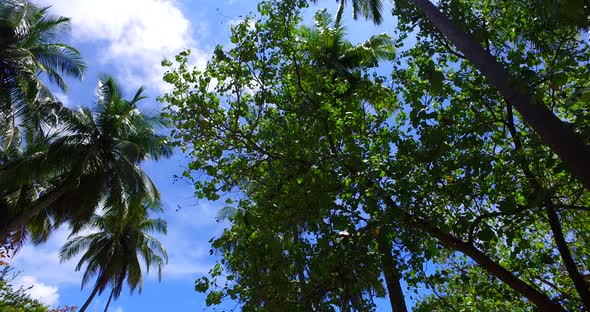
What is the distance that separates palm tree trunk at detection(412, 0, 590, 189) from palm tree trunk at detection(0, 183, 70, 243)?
1623cm

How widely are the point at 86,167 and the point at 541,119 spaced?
16998 millimetres

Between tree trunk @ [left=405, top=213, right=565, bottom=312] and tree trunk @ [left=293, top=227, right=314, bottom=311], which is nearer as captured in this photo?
tree trunk @ [left=405, top=213, right=565, bottom=312]

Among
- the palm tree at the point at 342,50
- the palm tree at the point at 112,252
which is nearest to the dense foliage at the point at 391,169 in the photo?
the palm tree at the point at 342,50

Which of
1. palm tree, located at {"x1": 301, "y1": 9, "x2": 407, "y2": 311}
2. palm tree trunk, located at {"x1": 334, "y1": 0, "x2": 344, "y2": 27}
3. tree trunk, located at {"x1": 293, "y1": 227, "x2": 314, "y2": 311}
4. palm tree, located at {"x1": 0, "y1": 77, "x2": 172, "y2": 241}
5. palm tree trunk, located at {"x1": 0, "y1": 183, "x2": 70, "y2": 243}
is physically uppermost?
palm tree trunk, located at {"x1": 334, "y1": 0, "x2": 344, "y2": 27}

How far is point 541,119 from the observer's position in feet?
13.8

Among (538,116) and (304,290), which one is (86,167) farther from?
(538,116)

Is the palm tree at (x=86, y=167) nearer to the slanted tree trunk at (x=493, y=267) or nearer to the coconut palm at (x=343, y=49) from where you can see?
the coconut palm at (x=343, y=49)

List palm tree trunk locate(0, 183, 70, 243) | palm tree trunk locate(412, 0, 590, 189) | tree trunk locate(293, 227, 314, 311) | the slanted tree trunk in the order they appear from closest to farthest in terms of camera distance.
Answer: palm tree trunk locate(412, 0, 590, 189)
the slanted tree trunk
tree trunk locate(293, 227, 314, 311)
palm tree trunk locate(0, 183, 70, 243)

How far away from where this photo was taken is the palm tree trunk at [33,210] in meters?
15.6

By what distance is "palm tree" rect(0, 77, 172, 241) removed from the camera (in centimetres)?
1664

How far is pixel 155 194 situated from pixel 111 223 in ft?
10.9

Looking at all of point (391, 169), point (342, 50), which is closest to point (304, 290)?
point (391, 169)

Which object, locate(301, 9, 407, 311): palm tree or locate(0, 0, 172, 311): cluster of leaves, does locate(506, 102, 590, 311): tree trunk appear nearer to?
locate(301, 9, 407, 311): palm tree

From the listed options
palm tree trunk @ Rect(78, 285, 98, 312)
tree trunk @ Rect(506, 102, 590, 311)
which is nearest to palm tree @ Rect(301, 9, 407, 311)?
tree trunk @ Rect(506, 102, 590, 311)
